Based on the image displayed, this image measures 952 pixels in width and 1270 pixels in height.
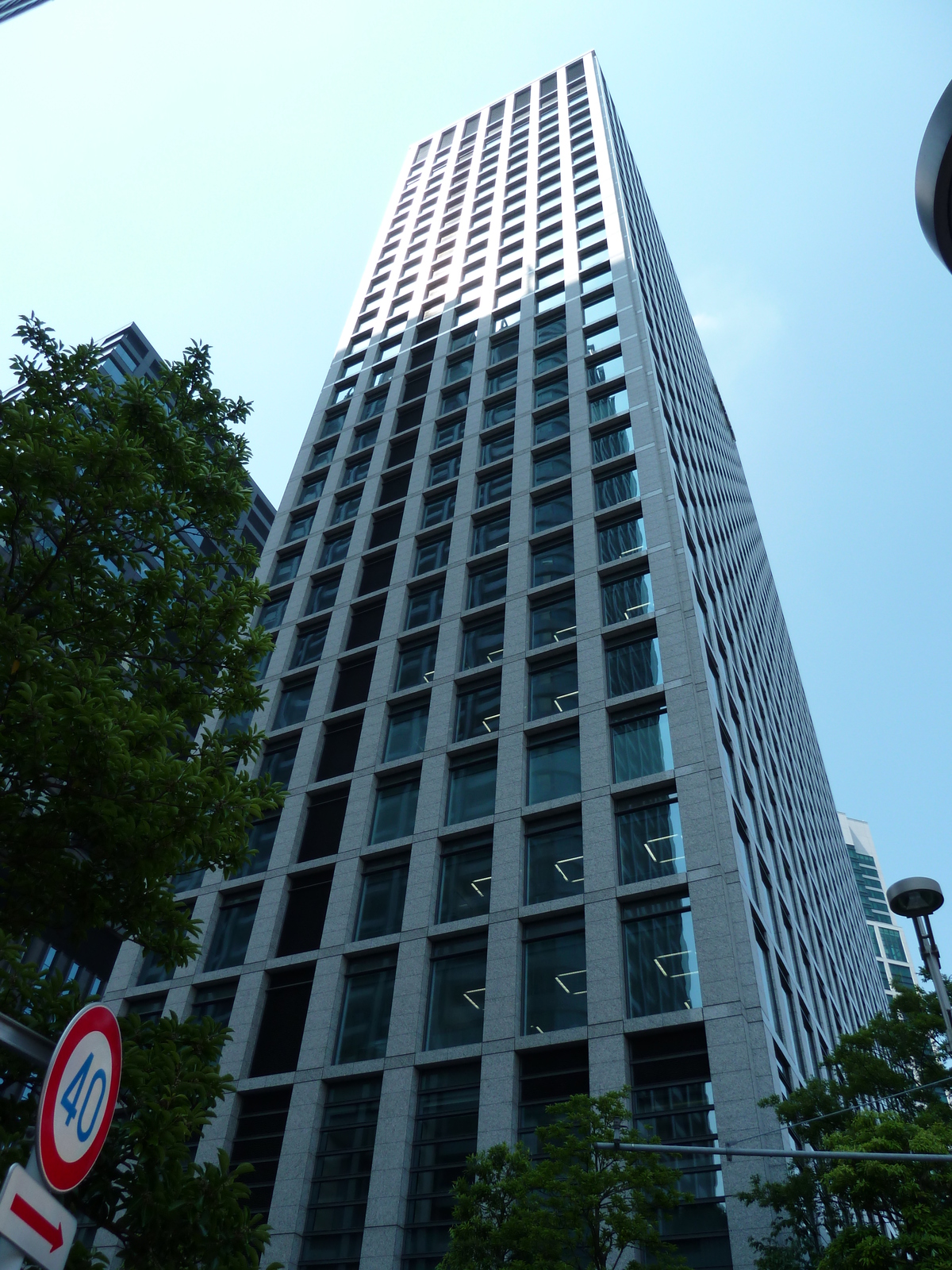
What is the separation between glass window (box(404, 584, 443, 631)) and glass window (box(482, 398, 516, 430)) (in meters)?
9.84

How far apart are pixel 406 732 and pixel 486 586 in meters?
6.81

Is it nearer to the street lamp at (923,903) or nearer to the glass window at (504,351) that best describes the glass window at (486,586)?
the glass window at (504,351)

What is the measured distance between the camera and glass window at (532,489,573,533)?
3725 centimetres

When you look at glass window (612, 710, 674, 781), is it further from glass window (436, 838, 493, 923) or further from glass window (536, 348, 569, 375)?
glass window (536, 348, 569, 375)

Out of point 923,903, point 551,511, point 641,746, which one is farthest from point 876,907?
point 923,903

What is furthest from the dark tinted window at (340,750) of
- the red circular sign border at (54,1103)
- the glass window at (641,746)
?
the red circular sign border at (54,1103)

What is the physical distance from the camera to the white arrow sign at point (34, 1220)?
4613 mm

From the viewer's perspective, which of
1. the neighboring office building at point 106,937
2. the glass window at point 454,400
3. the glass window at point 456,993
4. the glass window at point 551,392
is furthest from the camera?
the glass window at point 454,400

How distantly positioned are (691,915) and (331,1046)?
33.9ft

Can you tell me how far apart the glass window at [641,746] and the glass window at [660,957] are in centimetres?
398

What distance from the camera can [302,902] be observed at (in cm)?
3062

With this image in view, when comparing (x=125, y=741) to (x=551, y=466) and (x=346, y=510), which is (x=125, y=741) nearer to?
(x=551, y=466)

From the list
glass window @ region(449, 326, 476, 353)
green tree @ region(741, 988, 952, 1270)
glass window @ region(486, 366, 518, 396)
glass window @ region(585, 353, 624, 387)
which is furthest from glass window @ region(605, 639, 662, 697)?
glass window @ region(449, 326, 476, 353)

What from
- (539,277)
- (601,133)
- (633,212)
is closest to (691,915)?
(539,277)
